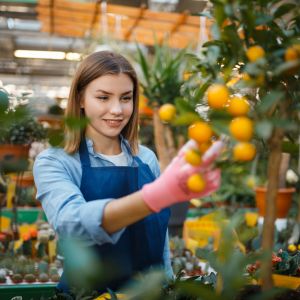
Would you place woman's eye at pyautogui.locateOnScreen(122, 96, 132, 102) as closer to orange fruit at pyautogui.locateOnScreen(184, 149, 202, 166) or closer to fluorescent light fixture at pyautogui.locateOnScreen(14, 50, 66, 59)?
orange fruit at pyautogui.locateOnScreen(184, 149, 202, 166)

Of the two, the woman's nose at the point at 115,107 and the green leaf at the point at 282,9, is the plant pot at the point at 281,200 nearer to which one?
the woman's nose at the point at 115,107

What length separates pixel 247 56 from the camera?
2.74 feet

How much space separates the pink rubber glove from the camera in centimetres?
81

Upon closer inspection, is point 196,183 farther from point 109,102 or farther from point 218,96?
point 109,102

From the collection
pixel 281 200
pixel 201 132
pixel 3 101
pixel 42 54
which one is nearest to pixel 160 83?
pixel 281 200

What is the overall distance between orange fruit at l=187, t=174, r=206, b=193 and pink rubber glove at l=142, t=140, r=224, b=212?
0.07 feet

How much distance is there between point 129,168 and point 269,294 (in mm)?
683

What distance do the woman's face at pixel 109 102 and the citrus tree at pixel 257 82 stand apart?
34cm

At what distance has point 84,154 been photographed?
1345 mm

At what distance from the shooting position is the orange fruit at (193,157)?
0.79 meters

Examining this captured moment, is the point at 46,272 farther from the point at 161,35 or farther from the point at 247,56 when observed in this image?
the point at 161,35

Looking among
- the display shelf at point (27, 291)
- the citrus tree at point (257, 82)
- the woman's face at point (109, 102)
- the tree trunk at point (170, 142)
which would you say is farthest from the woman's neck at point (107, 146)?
the tree trunk at point (170, 142)

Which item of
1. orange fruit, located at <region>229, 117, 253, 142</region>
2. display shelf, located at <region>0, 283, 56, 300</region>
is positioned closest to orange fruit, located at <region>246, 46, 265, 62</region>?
orange fruit, located at <region>229, 117, 253, 142</region>

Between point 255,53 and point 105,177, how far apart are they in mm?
642
